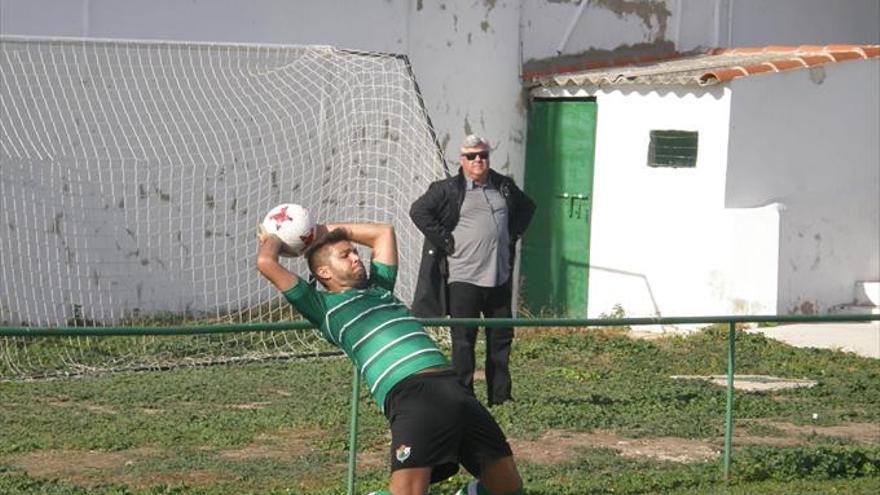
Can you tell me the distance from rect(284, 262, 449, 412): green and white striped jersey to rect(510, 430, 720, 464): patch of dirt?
352cm

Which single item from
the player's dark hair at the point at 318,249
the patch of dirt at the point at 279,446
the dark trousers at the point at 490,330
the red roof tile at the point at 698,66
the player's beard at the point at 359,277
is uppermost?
the red roof tile at the point at 698,66

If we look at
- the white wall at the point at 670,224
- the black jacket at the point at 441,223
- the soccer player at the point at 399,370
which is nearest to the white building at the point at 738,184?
the white wall at the point at 670,224

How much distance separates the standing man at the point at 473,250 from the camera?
12.1 meters

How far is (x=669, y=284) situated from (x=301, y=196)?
13.0 ft

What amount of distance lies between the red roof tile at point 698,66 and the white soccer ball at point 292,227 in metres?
10.8

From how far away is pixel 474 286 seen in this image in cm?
1210

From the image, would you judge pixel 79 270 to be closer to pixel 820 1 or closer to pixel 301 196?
pixel 301 196

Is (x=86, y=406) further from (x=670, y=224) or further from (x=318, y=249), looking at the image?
(x=670, y=224)

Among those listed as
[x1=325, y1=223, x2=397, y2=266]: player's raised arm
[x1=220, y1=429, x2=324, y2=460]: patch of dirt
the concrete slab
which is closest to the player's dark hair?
[x1=325, y1=223, x2=397, y2=266]: player's raised arm

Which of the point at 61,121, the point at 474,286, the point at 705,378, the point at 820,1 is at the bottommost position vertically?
the point at 705,378

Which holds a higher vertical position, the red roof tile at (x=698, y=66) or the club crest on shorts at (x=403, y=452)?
the red roof tile at (x=698, y=66)

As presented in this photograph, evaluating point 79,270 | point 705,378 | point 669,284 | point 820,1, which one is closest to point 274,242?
point 705,378

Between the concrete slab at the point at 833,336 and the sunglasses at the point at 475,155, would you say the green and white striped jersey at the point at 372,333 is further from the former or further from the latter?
the concrete slab at the point at 833,336

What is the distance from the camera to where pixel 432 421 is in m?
7.12
